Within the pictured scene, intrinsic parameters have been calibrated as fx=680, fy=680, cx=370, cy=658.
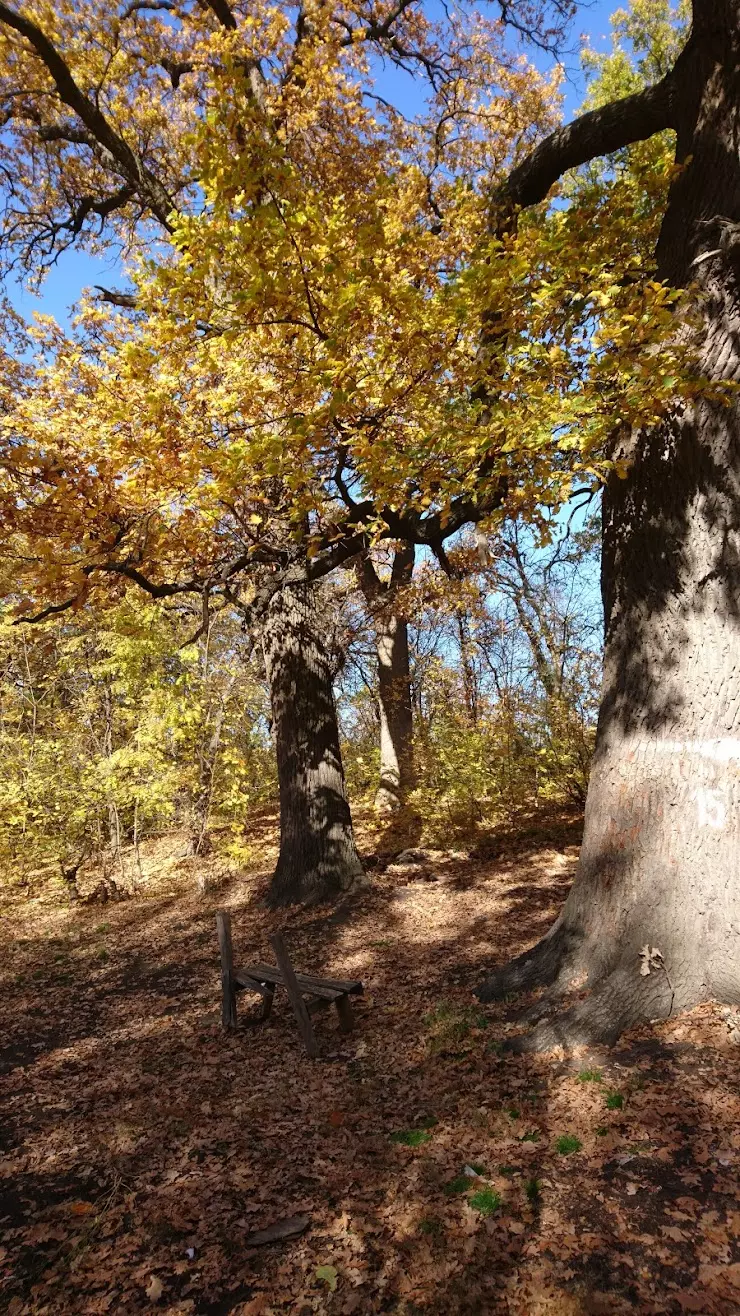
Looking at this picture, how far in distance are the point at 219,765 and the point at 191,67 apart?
9.38m

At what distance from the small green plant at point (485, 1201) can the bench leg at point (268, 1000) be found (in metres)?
2.67

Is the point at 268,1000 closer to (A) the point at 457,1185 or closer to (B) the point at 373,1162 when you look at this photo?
(B) the point at 373,1162

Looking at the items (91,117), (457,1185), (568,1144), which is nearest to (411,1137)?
(457,1185)

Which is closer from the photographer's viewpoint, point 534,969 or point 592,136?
point 534,969

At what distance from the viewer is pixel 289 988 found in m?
4.89

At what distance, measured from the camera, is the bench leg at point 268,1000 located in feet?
17.7

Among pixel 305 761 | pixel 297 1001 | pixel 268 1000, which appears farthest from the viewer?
pixel 305 761

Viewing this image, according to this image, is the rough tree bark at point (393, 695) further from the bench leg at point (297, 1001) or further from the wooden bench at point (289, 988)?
the bench leg at point (297, 1001)

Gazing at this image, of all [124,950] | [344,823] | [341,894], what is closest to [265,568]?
[344,823]

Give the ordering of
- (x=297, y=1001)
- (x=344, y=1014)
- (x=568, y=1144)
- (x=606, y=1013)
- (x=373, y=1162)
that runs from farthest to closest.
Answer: (x=344, y=1014) < (x=297, y=1001) < (x=606, y=1013) < (x=373, y=1162) < (x=568, y=1144)

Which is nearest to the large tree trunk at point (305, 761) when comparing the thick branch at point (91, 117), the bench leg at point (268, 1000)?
the bench leg at point (268, 1000)

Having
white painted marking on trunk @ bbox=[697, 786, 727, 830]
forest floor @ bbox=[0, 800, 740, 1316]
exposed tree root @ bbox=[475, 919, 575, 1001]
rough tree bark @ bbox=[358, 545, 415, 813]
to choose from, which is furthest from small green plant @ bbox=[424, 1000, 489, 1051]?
rough tree bark @ bbox=[358, 545, 415, 813]

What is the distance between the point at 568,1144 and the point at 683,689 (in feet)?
8.30

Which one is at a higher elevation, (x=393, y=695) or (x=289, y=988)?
(x=393, y=695)
